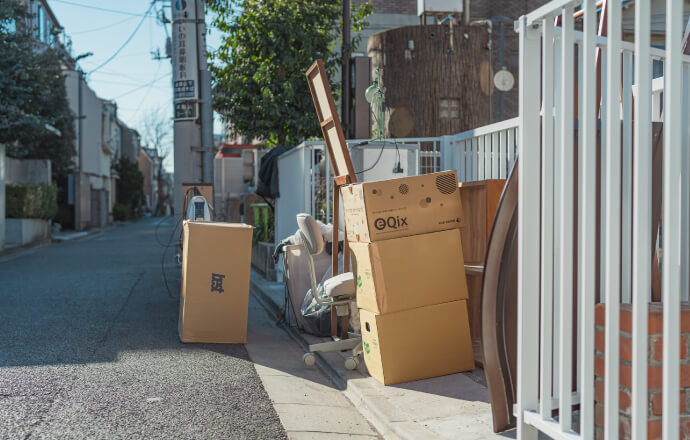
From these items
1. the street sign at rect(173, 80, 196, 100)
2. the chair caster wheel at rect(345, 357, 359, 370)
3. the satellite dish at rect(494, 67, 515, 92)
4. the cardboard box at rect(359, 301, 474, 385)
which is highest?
the satellite dish at rect(494, 67, 515, 92)

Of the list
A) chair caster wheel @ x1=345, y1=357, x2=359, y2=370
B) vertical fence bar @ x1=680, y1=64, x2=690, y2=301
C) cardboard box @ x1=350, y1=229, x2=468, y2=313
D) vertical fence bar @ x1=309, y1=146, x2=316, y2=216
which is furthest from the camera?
vertical fence bar @ x1=309, y1=146, x2=316, y2=216

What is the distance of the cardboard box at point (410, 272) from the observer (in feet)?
13.6

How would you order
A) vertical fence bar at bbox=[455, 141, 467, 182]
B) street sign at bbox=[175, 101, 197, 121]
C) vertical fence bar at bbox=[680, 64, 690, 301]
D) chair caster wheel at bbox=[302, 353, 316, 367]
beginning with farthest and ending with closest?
street sign at bbox=[175, 101, 197, 121] < vertical fence bar at bbox=[455, 141, 467, 182] < chair caster wheel at bbox=[302, 353, 316, 367] < vertical fence bar at bbox=[680, 64, 690, 301]

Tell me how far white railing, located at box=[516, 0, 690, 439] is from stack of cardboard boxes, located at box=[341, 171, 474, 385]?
4.27ft

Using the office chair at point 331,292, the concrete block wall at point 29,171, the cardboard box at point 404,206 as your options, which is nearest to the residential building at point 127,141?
the concrete block wall at point 29,171

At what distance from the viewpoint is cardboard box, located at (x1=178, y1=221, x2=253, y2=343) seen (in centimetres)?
564

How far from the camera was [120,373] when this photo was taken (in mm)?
4613

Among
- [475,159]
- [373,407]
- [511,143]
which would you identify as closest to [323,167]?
[475,159]

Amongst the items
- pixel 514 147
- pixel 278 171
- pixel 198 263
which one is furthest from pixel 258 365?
pixel 278 171

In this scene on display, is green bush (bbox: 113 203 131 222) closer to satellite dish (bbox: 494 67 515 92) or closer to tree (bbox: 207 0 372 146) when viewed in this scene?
tree (bbox: 207 0 372 146)

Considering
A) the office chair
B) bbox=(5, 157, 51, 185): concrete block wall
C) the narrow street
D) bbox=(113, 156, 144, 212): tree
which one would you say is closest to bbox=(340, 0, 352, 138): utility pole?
the narrow street

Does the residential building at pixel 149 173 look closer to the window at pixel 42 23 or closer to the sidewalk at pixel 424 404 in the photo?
the window at pixel 42 23

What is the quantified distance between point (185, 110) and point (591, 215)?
8.47 meters

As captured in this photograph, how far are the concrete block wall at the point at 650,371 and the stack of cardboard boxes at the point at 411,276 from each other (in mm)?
1691
